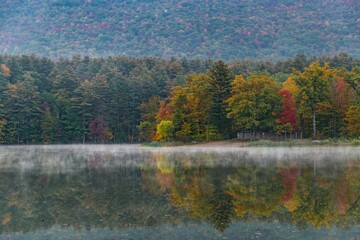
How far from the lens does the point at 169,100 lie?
94.9m

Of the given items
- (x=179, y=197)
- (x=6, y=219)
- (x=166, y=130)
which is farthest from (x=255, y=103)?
(x=6, y=219)

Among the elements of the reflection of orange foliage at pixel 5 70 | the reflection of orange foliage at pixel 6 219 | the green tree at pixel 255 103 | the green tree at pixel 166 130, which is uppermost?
the reflection of orange foliage at pixel 5 70

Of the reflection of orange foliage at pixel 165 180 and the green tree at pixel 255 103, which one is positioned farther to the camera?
the green tree at pixel 255 103

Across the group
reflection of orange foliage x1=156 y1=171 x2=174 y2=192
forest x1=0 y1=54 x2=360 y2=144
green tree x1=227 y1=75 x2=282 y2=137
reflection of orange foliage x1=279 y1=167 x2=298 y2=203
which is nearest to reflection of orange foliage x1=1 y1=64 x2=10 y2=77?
forest x1=0 y1=54 x2=360 y2=144

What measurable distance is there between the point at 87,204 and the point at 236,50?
160 meters

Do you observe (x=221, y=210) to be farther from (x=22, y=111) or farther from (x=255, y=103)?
(x=22, y=111)

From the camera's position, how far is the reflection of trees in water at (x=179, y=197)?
15.2 m

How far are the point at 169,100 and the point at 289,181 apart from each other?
73.1m

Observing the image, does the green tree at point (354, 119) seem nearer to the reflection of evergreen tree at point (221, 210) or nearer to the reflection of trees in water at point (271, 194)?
the reflection of trees in water at point (271, 194)

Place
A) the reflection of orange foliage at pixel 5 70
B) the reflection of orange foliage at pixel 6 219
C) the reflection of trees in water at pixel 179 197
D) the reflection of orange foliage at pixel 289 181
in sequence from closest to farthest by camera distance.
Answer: the reflection of trees in water at pixel 179 197 < the reflection of orange foliage at pixel 6 219 < the reflection of orange foliage at pixel 289 181 < the reflection of orange foliage at pixel 5 70

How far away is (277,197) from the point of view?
721 inches

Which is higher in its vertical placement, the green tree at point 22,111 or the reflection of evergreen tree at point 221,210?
the green tree at point 22,111

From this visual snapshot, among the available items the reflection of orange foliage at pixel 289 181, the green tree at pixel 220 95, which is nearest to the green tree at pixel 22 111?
the green tree at pixel 220 95

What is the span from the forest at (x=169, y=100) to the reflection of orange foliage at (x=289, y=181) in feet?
124
